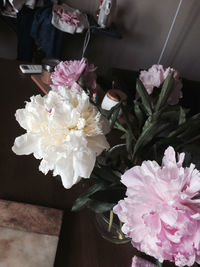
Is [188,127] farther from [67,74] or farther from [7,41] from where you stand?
[7,41]

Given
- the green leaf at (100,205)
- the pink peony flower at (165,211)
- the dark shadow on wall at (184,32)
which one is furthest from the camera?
the dark shadow on wall at (184,32)

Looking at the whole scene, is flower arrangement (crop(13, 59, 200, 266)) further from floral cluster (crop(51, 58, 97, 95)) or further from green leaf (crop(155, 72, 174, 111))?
floral cluster (crop(51, 58, 97, 95))

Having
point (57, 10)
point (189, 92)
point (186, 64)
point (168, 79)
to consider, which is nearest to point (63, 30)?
point (57, 10)

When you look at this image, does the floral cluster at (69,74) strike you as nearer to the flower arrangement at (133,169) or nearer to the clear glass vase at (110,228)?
the flower arrangement at (133,169)

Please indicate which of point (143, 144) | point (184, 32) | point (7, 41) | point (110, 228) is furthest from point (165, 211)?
point (184, 32)

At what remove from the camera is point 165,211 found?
0.29 metres

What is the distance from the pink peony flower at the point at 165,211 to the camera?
0.92ft

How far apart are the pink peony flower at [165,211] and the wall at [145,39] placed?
220cm

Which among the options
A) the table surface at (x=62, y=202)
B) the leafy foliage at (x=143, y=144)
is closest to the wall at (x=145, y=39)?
the table surface at (x=62, y=202)

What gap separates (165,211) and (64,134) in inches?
6.2

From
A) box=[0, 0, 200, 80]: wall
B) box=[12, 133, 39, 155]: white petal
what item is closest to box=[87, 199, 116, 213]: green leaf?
box=[12, 133, 39, 155]: white petal

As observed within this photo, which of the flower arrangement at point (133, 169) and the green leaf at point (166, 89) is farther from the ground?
the green leaf at point (166, 89)

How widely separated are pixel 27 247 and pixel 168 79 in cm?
41

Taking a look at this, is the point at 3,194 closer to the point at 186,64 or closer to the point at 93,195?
the point at 93,195
